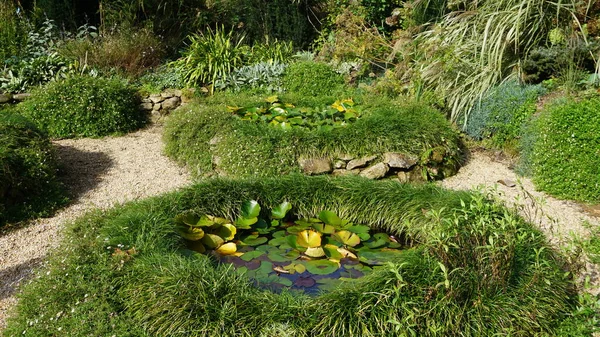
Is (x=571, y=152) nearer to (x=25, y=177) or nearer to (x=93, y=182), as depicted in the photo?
(x=93, y=182)

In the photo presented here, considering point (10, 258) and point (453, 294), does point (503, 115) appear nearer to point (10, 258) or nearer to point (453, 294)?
point (453, 294)

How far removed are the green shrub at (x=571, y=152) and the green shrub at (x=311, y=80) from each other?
3.52m

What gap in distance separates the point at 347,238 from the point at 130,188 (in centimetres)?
259

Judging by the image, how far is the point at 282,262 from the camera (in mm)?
4090

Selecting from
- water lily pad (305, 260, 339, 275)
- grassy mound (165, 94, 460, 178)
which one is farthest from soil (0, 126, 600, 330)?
water lily pad (305, 260, 339, 275)

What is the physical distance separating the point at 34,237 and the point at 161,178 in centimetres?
168

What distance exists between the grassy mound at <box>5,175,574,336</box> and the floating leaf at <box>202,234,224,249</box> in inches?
17.5

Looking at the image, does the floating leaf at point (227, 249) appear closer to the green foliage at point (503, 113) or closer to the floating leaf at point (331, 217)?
the floating leaf at point (331, 217)

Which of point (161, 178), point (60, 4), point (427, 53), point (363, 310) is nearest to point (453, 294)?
point (363, 310)

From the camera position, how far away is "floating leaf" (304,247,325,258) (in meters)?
4.07

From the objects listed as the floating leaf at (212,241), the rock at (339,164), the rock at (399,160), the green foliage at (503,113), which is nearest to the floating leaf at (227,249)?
the floating leaf at (212,241)

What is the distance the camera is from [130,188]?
5.79 metres

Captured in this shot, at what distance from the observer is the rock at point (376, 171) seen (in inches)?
228

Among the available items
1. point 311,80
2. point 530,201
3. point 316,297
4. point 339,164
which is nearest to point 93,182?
point 339,164
